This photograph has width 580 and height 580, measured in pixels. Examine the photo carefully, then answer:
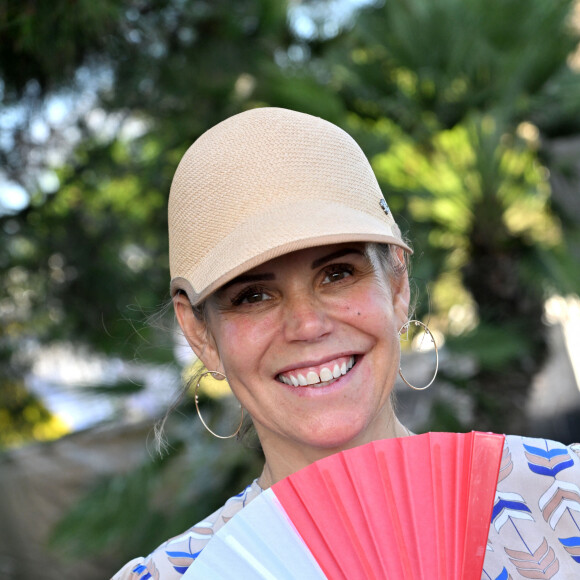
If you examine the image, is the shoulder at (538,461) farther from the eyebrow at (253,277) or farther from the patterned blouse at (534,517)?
the eyebrow at (253,277)

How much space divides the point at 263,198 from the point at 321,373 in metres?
0.31

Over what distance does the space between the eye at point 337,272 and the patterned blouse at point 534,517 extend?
408mm

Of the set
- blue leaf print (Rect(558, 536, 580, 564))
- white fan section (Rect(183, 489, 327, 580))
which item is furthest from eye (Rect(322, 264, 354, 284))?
blue leaf print (Rect(558, 536, 580, 564))

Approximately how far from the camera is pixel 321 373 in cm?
142

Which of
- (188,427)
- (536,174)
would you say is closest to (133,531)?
(188,427)

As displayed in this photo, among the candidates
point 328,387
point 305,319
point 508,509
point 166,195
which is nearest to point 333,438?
point 328,387

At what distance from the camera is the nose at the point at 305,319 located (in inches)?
54.8

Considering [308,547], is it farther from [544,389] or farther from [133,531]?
[544,389]

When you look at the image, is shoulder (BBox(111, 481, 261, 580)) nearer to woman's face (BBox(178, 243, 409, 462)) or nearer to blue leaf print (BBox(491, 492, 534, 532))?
woman's face (BBox(178, 243, 409, 462))

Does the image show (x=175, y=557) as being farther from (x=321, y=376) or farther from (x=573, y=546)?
(x=573, y=546)

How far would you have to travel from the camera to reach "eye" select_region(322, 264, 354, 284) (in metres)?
1.44

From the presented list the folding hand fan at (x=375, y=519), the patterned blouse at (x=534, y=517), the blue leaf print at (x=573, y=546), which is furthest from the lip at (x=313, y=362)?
the blue leaf print at (x=573, y=546)

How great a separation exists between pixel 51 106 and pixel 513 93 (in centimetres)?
285

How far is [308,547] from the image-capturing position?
3.86 feet
